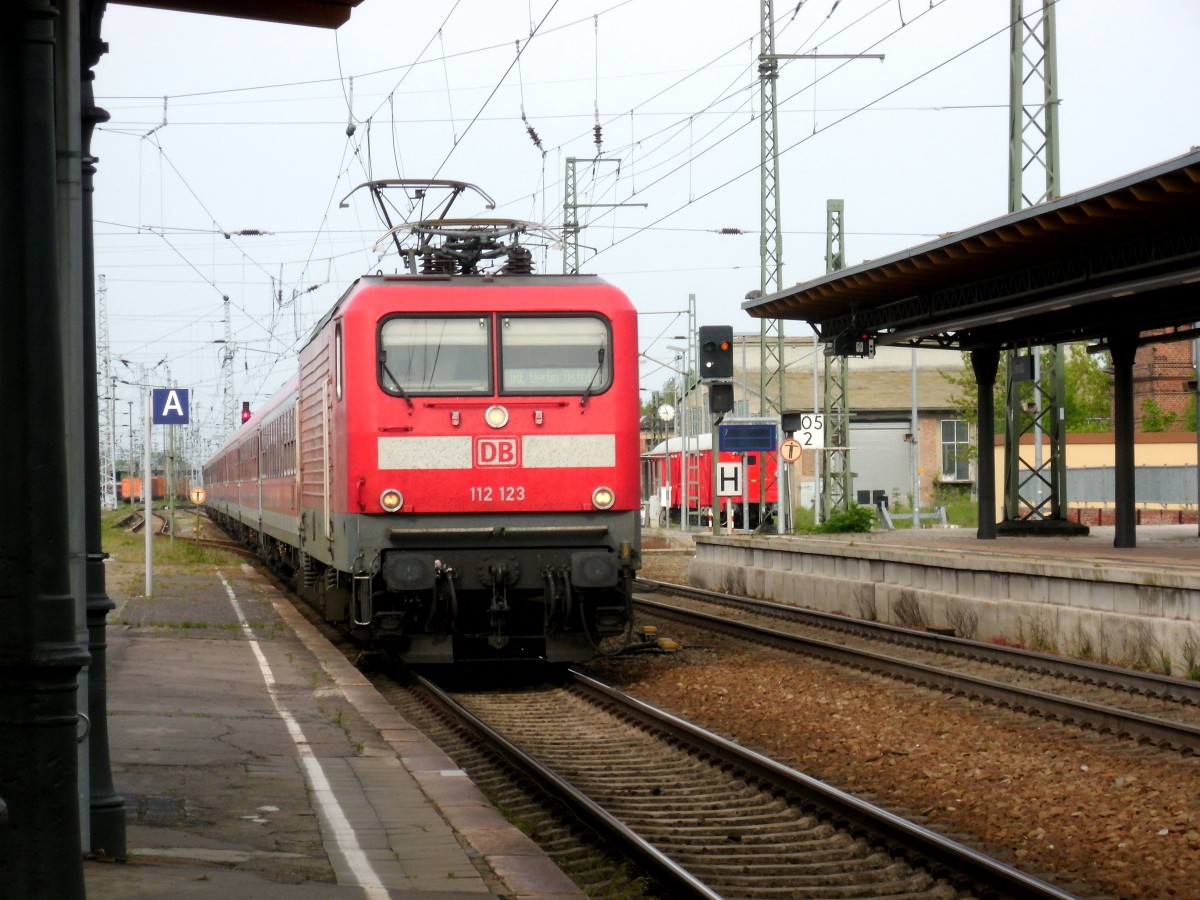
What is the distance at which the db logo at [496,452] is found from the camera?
39.0 ft

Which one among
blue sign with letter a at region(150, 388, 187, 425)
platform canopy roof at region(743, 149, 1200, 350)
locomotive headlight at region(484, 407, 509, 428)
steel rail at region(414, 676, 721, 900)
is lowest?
steel rail at region(414, 676, 721, 900)

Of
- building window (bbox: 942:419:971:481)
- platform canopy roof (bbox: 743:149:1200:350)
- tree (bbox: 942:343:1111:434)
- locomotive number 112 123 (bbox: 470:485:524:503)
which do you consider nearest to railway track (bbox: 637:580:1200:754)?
locomotive number 112 123 (bbox: 470:485:524:503)

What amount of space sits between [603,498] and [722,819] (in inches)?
189

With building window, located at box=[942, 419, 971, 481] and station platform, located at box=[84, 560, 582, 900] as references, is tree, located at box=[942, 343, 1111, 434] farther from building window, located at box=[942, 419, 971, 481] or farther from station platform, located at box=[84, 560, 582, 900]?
station platform, located at box=[84, 560, 582, 900]

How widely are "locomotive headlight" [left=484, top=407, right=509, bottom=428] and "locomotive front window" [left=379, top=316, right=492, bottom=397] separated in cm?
17

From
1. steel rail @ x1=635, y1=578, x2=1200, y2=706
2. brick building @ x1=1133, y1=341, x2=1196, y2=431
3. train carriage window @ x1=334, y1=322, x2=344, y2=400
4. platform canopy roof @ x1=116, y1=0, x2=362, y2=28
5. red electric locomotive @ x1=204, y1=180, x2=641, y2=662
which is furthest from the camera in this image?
brick building @ x1=1133, y1=341, x2=1196, y2=431

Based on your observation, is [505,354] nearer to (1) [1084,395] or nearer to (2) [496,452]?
(2) [496,452]

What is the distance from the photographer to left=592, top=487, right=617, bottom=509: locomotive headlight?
39.1 ft

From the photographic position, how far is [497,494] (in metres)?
11.9

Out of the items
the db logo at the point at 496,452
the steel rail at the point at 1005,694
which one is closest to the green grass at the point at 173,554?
the steel rail at the point at 1005,694

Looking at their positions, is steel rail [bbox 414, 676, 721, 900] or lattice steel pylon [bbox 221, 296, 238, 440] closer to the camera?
steel rail [bbox 414, 676, 721, 900]

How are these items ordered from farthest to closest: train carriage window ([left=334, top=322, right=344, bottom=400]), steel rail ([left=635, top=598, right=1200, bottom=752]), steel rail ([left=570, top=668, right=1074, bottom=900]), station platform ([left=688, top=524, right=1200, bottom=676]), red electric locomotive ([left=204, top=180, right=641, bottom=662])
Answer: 1. station platform ([left=688, top=524, right=1200, bottom=676])
2. train carriage window ([left=334, top=322, right=344, bottom=400])
3. red electric locomotive ([left=204, top=180, right=641, bottom=662])
4. steel rail ([left=635, top=598, right=1200, bottom=752])
5. steel rail ([left=570, top=668, right=1074, bottom=900])

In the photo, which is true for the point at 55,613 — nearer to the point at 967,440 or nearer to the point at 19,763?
the point at 19,763

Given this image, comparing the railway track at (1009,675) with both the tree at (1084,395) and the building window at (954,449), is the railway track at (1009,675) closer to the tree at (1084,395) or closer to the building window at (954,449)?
the tree at (1084,395)
